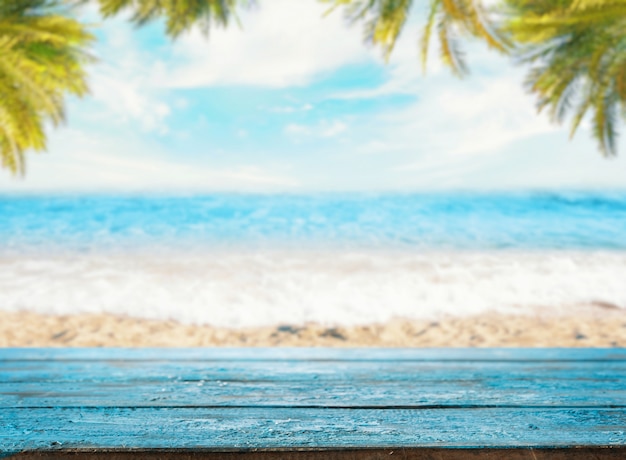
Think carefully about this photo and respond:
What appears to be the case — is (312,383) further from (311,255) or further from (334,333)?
(311,255)

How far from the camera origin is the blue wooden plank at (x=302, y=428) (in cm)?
75

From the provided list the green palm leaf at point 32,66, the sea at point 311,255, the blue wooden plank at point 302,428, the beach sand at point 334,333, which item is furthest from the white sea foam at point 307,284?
the blue wooden plank at point 302,428

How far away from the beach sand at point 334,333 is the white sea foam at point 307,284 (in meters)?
0.30

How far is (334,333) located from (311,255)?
2566 millimetres

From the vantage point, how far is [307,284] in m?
7.36

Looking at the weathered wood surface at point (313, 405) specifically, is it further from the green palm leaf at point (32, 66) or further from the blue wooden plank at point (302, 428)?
the green palm leaf at point (32, 66)

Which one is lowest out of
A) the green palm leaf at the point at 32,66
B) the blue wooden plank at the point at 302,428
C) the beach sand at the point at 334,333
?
the beach sand at the point at 334,333

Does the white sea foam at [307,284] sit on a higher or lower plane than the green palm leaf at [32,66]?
lower

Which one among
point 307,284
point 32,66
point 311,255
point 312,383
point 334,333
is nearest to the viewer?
point 312,383

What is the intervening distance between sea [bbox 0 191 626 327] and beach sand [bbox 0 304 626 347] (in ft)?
0.93

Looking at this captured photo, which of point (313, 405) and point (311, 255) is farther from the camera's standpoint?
point (311, 255)

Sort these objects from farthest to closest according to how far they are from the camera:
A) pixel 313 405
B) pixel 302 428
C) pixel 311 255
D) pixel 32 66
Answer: pixel 311 255
pixel 32 66
pixel 313 405
pixel 302 428

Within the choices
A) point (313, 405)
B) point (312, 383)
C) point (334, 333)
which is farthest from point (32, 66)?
point (334, 333)

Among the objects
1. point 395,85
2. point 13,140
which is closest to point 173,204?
point 395,85
